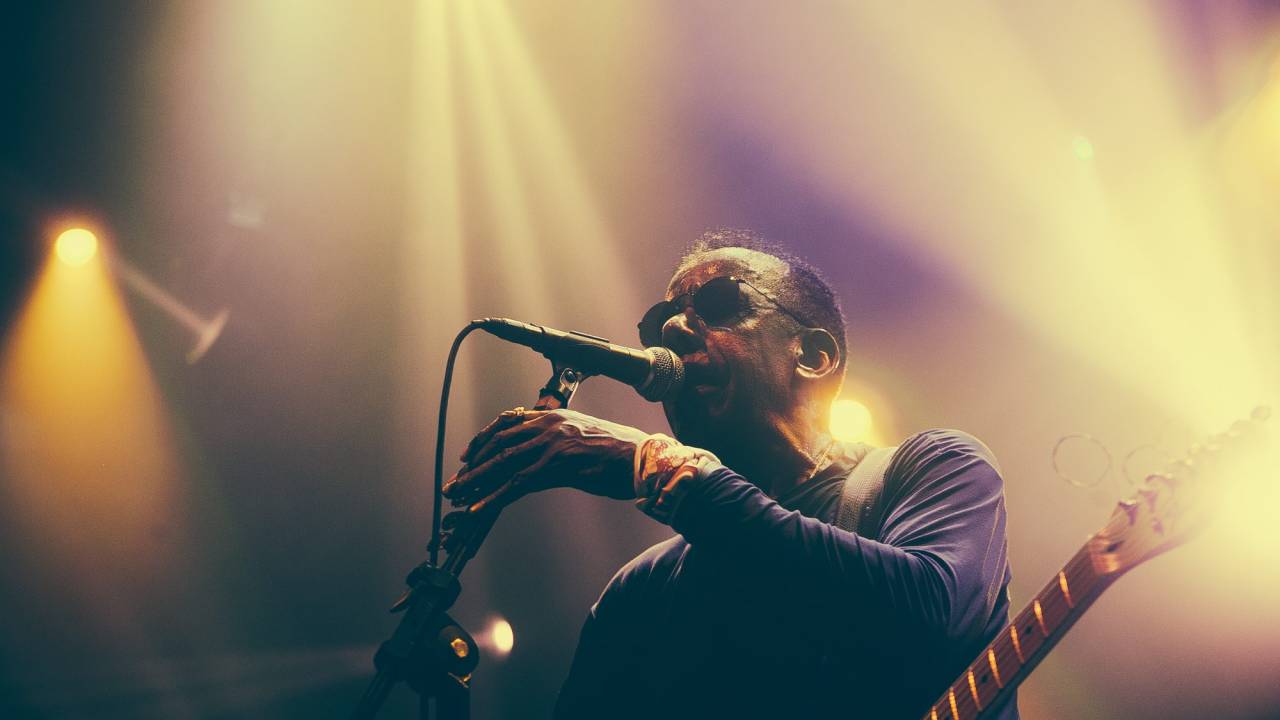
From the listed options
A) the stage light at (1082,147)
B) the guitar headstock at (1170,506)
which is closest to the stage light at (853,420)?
the stage light at (1082,147)

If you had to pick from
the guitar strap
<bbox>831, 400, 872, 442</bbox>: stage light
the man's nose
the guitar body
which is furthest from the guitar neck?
<bbox>831, 400, 872, 442</bbox>: stage light

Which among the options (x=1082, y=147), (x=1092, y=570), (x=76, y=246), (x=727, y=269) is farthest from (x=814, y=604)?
(x=76, y=246)

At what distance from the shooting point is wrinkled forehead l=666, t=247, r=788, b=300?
2662 millimetres

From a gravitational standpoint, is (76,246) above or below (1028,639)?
below

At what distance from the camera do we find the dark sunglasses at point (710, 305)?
2543 mm

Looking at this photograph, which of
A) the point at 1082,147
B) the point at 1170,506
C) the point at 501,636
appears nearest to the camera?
the point at 1170,506

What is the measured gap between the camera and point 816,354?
2654mm

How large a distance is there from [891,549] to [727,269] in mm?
1220

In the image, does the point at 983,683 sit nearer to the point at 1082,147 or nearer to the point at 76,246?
the point at 1082,147

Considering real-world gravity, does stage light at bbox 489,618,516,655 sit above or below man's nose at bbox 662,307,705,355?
below

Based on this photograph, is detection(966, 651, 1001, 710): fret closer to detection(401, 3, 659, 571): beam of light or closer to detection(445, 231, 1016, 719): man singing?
detection(445, 231, 1016, 719): man singing

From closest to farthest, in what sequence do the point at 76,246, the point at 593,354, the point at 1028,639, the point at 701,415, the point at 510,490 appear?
the point at 1028,639 < the point at 510,490 < the point at 593,354 < the point at 701,415 < the point at 76,246

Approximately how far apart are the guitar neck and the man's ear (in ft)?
3.68

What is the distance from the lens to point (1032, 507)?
4.38 meters
